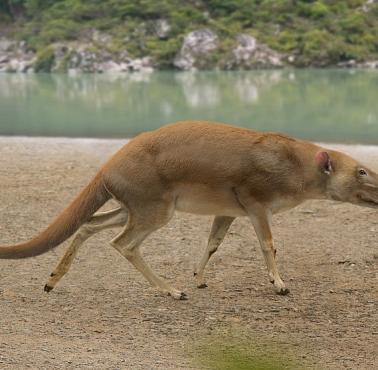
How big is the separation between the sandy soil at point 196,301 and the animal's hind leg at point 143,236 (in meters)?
0.12

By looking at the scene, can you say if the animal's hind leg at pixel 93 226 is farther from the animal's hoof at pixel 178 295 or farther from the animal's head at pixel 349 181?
the animal's head at pixel 349 181

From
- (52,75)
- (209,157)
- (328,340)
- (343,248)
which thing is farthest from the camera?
(52,75)

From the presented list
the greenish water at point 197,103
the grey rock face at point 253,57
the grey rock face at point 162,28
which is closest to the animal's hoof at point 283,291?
the greenish water at point 197,103

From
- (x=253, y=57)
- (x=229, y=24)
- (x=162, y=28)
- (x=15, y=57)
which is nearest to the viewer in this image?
(x=253, y=57)

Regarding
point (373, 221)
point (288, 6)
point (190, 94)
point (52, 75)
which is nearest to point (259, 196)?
point (373, 221)

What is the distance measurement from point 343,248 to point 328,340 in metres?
2.89

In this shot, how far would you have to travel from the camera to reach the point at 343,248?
347 inches

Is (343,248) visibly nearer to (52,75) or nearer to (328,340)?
(328,340)

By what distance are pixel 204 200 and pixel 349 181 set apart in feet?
3.94

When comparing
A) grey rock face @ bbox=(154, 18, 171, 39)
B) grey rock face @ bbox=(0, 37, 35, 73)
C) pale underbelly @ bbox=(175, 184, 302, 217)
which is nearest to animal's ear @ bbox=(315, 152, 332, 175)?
pale underbelly @ bbox=(175, 184, 302, 217)

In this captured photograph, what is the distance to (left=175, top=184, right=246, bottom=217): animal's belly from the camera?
21.7ft

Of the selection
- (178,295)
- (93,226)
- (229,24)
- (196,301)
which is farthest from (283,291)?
(229,24)

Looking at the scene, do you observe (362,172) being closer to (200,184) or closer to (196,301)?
(200,184)

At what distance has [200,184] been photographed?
21.7 feet
